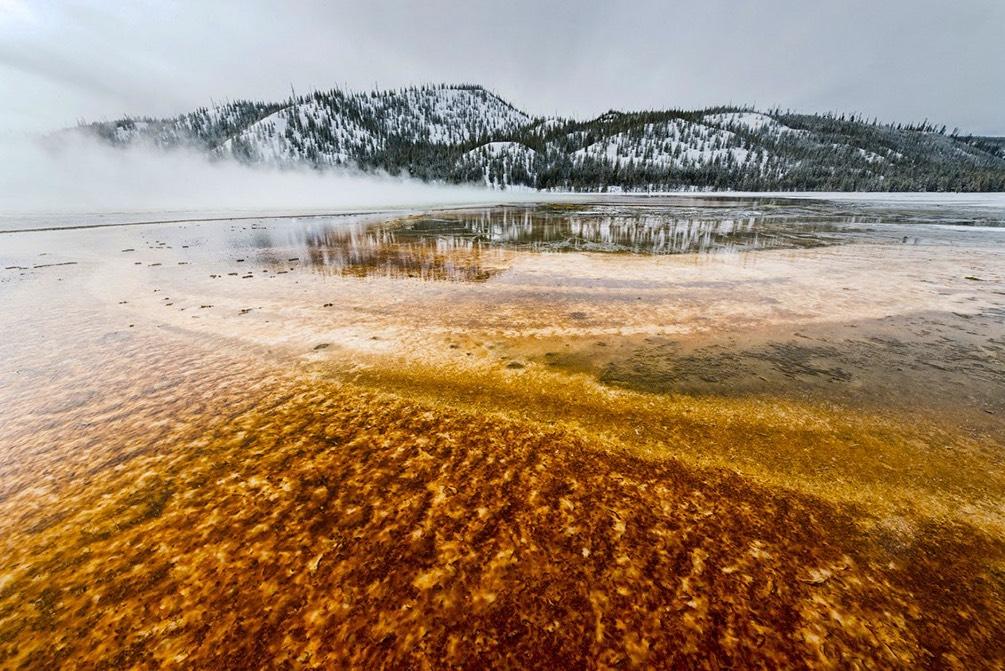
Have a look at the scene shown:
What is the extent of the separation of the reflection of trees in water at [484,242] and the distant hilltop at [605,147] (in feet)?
284

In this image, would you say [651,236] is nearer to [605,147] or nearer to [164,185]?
[164,185]

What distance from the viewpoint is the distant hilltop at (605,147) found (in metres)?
97.2

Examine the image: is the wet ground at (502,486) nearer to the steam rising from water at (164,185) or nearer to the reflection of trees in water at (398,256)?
the reflection of trees in water at (398,256)

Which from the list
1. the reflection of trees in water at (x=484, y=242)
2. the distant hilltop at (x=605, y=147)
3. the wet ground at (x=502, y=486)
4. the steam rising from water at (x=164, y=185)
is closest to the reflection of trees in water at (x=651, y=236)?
the reflection of trees in water at (x=484, y=242)

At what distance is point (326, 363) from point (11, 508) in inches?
87.9

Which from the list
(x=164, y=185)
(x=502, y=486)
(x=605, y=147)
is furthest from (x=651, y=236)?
(x=605, y=147)

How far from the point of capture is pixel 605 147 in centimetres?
12294

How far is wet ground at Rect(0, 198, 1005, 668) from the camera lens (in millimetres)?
1614

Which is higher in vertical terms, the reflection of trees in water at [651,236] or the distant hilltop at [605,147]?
the distant hilltop at [605,147]

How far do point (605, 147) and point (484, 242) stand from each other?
127195 millimetres

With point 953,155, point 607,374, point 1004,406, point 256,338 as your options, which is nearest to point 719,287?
point 1004,406

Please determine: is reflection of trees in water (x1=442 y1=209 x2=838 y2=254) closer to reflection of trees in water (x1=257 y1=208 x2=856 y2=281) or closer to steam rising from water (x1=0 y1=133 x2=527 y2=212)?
reflection of trees in water (x1=257 y1=208 x2=856 y2=281)

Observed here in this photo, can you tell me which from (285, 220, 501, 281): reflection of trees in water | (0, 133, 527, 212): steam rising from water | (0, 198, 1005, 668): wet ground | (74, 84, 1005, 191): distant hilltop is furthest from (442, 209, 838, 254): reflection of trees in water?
(74, 84, 1005, 191): distant hilltop

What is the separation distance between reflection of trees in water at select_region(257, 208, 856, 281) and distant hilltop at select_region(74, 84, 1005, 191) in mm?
86557
